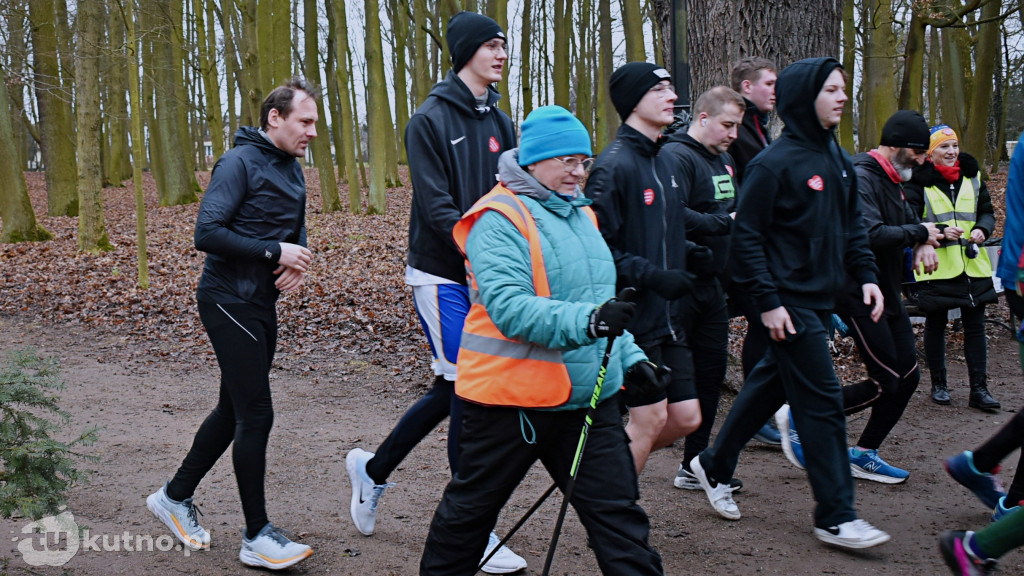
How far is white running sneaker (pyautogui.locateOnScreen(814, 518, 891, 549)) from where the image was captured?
3.96m

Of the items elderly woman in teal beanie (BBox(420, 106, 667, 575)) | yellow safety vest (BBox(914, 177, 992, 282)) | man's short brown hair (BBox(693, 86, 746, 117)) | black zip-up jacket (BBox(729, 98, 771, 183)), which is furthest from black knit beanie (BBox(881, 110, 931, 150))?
elderly woman in teal beanie (BBox(420, 106, 667, 575))

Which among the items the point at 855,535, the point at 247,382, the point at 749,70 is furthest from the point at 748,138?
the point at 247,382

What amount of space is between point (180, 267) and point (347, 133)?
608 centimetres

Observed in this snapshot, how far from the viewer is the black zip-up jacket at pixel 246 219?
3.85 meters

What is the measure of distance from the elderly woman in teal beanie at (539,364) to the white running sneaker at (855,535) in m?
1.48

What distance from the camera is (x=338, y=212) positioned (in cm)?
2077

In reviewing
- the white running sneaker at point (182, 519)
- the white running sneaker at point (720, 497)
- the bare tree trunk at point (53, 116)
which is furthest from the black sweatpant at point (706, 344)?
the bare tree trunk at point (53, 116)

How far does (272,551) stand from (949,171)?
551cm

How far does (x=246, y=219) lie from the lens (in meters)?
3.98

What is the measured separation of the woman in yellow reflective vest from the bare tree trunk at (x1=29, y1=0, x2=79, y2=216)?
16.0 metres

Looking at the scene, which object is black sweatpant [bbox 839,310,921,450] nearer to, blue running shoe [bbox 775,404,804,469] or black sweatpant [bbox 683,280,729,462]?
blue running shoe [bbox 775,404,804,469]

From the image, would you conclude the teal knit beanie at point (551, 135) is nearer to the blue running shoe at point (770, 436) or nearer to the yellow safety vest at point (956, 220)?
the blue running shoe at point (770, 436)

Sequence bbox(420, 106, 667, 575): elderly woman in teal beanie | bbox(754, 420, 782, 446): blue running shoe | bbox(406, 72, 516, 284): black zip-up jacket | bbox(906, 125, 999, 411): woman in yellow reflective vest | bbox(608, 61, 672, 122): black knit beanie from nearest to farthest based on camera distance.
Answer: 1. bbox(420, 106, 667, 575): elderly woman in teal beanie
2. bbox(406, 72, 516, 284): black zip-up jacket
3. bbox(608, 61, 672, 122): black knit beanie
4. bbox(754, 420, 782, 446): blue running shoe
5. bbox(906, 125, 999, 411): woman in yellow reflective vest

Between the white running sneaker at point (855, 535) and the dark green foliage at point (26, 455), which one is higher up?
the dark green foliage at point (26, 455)
